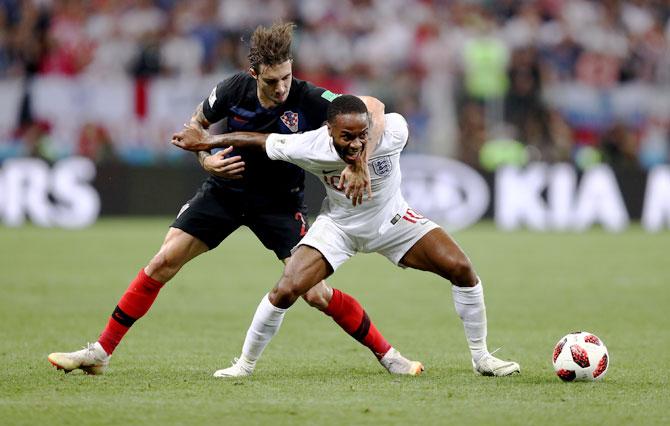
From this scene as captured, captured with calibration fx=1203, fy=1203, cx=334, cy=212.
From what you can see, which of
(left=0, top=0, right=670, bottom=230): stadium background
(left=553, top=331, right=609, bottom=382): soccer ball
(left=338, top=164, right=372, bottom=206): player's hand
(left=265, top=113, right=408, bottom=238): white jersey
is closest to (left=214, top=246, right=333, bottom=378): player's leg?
(left=265, top=113, right=408, bottom=238): white jersey

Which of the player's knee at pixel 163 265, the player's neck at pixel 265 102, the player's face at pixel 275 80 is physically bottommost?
the player's knee at pixel 163 265

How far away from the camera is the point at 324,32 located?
2081cm

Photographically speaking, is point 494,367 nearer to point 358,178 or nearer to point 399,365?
point 399,365

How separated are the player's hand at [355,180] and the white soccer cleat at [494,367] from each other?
1326 mm

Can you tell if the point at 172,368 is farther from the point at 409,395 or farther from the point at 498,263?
the point at 498,263

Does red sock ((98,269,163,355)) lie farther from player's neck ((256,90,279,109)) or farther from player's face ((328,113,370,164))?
player's face ((328,113,370,164))

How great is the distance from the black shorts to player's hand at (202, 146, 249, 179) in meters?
0.44

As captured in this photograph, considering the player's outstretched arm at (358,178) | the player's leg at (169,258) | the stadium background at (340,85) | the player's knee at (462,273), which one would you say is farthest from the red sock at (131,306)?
the stadium background at (340,85)

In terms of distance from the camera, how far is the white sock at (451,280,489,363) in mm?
7238

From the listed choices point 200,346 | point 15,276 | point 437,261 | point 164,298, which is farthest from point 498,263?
point 437,261

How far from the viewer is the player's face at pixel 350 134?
22.0 feet

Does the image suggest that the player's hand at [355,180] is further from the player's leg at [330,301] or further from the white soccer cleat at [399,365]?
the white soccer cleat at [399,365]

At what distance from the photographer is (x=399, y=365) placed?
7465 millimetres

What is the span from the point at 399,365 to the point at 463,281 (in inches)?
27.7
